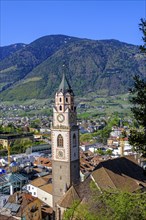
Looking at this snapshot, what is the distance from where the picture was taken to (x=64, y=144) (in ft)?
111

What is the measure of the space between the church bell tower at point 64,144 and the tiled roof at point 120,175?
138 inches

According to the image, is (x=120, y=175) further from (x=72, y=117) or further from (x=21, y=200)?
(x=21, y=200)

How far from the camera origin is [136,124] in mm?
14375

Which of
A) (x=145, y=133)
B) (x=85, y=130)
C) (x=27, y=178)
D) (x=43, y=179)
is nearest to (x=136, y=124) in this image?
(x=145, y=133)

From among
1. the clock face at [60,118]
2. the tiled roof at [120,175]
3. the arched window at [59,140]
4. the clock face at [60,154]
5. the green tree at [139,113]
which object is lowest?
the tiled roof at [120,175]

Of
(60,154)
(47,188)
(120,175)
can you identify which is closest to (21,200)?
(60,154)

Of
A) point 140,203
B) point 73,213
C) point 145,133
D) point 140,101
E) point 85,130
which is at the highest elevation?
point 140,101

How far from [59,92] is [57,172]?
737cm

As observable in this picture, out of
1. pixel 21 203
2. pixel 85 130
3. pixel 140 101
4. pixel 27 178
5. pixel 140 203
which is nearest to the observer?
pixel 140 203

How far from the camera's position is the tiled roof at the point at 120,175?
3019 centimetres

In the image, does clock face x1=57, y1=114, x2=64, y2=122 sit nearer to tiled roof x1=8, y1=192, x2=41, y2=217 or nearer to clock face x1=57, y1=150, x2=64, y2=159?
clock face x1=57, y1=150, x2=64, y2=159

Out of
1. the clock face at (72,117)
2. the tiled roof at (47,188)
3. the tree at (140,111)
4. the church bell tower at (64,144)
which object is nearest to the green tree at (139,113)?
the tree at (140,111)

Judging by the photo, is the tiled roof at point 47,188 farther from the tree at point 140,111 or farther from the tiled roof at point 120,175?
the tree at point 140,111

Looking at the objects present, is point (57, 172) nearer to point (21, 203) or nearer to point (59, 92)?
point (21, 203)
